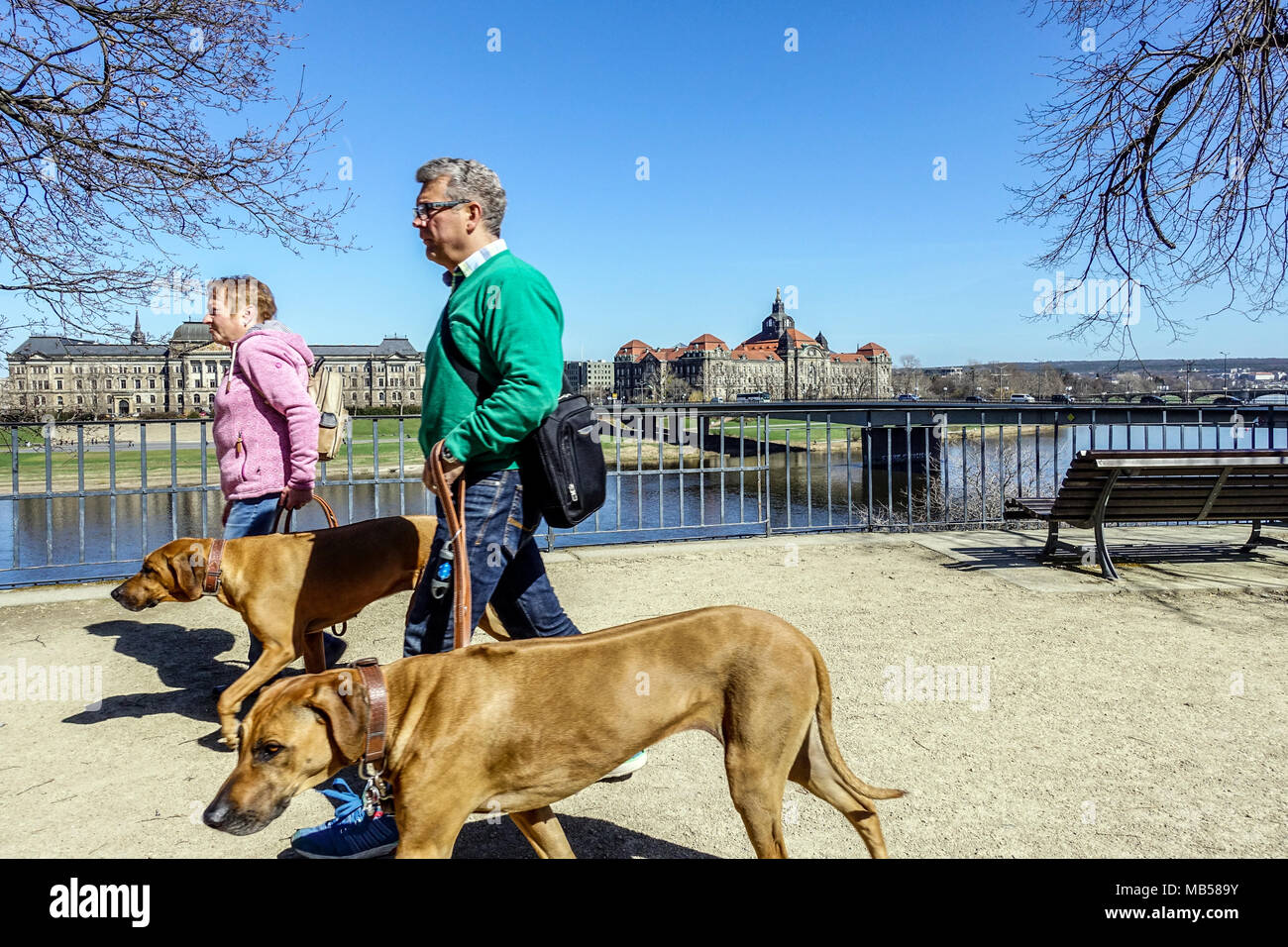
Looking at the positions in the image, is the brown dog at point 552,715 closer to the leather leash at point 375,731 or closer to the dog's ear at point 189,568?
the leather leash at point 375,731

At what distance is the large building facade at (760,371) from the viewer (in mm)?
133875

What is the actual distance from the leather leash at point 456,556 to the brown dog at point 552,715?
31 centimetres

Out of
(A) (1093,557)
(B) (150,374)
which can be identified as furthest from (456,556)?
(B) (150,374)

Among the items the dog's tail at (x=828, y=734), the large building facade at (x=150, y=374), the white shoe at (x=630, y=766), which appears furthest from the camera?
the large building facade at (x=150, y=374)

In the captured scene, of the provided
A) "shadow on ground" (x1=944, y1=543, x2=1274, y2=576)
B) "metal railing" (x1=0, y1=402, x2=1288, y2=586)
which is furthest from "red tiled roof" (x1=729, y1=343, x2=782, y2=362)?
"shadow on ground" (x1=944, y1=543, x2=1274, y2=576)

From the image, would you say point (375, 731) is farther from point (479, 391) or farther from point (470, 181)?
point (470, 181)

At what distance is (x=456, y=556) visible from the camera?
8.98ft

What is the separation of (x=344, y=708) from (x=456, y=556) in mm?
725

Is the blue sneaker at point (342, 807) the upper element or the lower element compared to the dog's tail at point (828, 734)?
lower

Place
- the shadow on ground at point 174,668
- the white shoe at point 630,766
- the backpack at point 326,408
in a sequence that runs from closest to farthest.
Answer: the white shoe at point 630,766
the shadow on ground at point 174,668
the backpack at point 326,408

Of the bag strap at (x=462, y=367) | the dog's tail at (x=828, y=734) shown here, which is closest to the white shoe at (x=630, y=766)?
the dog's tail at (x=828, y=734)

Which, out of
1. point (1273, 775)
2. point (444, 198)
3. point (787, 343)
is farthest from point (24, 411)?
point (787, 343)

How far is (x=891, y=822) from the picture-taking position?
321 cm

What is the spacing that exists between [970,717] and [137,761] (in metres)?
3.97
